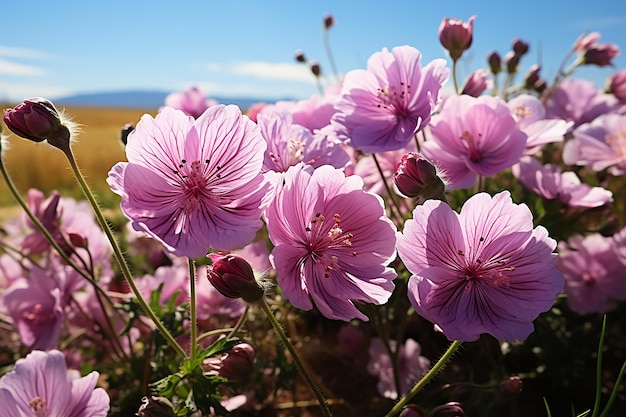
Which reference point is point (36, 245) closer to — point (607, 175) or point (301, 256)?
point (301, 256)

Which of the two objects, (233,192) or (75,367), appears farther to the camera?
(75,367)

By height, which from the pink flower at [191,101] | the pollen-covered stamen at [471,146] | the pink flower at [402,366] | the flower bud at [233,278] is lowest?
the pink flower at [402,366]

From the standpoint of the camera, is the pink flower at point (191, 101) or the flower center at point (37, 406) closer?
the flower center at point (37, 406)

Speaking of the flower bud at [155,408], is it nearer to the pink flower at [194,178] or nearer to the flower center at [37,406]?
the flower center at [37,406]

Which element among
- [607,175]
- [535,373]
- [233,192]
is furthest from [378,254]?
[607,175]

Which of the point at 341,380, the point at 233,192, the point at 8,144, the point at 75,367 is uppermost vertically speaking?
the point at 8,144

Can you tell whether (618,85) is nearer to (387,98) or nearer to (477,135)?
(477,135)

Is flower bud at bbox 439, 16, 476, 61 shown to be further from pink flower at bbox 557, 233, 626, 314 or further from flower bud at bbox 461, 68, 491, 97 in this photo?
pink flower at bbox 557, 233, 626, 314

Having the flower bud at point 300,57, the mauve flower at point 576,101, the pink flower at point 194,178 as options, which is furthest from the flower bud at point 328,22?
the pink flower at point 194,178
